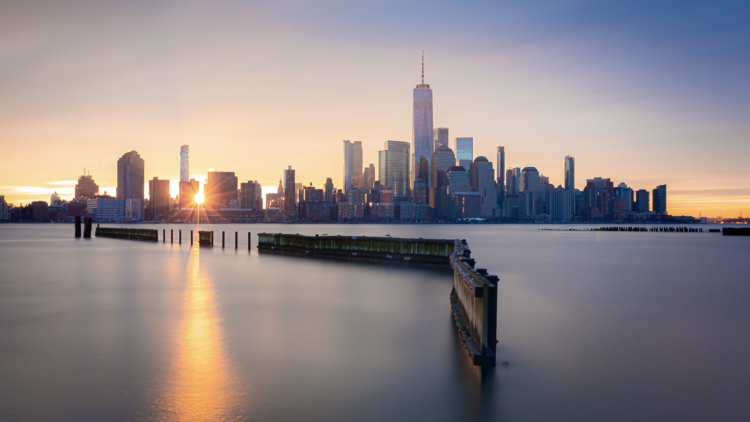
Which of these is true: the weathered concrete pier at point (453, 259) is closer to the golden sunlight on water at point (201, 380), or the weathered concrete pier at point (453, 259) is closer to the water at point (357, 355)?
the water at point (357, 355)

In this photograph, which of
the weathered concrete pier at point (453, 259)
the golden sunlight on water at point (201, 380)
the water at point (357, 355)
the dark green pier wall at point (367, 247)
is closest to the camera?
the golden sunlight on water at point (201, 380)

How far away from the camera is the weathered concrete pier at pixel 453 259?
37.5 feet

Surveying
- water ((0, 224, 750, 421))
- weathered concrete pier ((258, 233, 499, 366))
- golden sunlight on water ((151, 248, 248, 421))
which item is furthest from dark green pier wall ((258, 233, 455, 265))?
golden sunlight on water ((151, 248, 248, 421))

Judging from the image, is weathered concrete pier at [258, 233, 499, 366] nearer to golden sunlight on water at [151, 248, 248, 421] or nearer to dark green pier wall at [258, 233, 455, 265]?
dark green pier wall at [258, 233, 455, 265]

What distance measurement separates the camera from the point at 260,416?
8445 mm

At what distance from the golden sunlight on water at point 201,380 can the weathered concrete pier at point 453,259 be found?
558 centimetres

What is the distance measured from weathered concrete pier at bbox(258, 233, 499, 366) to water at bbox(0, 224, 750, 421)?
1.91 ft

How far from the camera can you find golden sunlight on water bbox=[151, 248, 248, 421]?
8.67 meters

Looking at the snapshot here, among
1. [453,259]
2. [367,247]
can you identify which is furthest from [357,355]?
[367,247]

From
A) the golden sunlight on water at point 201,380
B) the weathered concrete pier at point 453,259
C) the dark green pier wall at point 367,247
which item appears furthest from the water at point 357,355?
the dark green pier wall at point 367,247

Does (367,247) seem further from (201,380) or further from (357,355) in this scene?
(201,380)

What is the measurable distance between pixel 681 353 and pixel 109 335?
16.7m

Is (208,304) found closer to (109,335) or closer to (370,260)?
(109,335)

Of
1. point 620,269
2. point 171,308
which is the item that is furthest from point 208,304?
point 620,269
